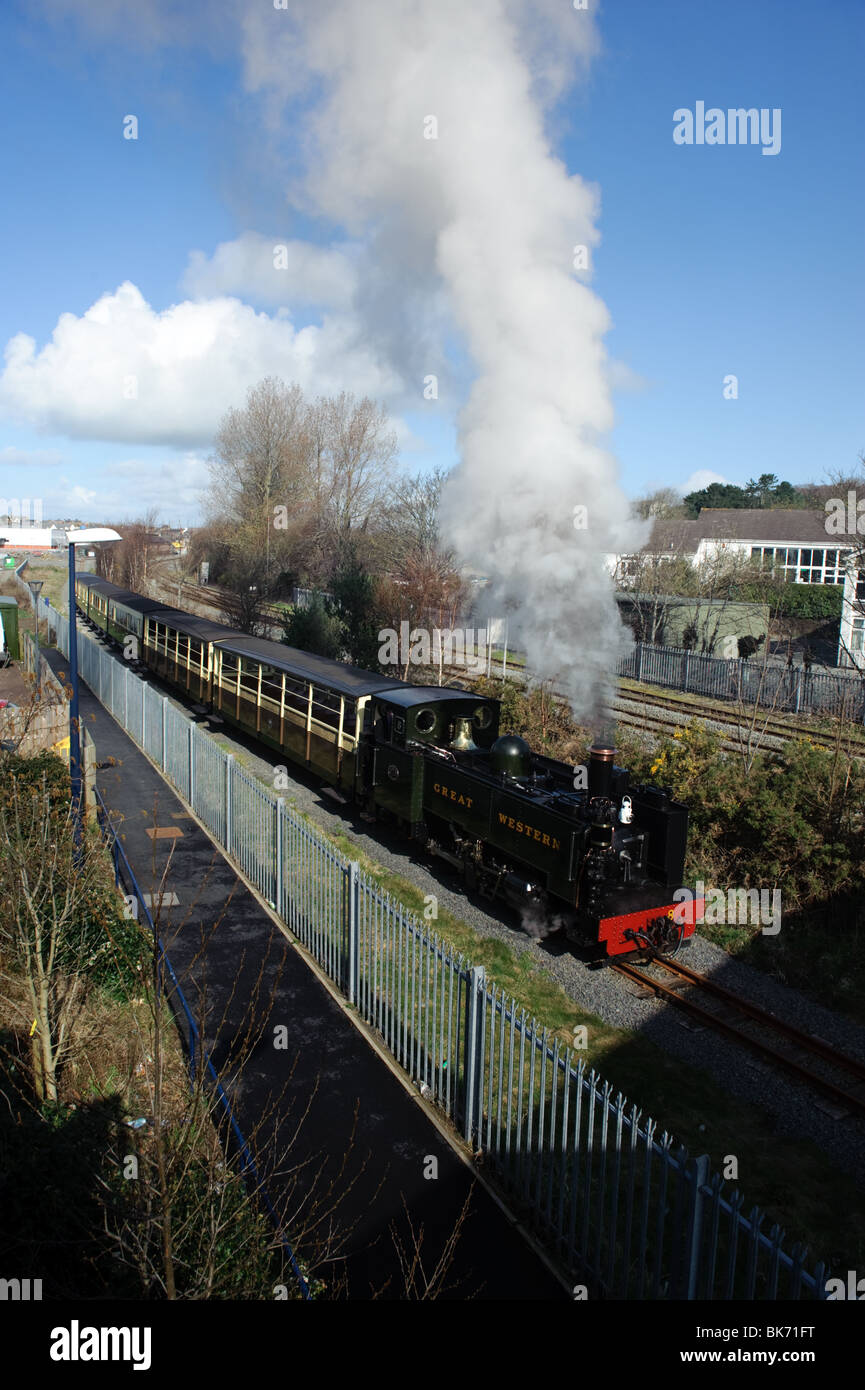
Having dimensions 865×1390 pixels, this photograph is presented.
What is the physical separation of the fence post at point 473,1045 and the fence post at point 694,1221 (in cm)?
211

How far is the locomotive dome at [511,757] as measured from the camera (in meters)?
11.0

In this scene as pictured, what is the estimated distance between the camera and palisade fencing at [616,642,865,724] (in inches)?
864

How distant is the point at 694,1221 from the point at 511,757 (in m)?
6.99

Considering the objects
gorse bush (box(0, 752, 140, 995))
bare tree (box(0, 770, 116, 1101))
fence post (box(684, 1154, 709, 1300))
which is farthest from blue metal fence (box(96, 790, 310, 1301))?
fence post (box(684, 1154, 709, 1300))

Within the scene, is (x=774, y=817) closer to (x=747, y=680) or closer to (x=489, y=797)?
(x=489, y=797)

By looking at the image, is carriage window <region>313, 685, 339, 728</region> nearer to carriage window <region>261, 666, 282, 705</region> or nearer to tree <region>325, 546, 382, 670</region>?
carriage window <region>261, 666, 282, 705</region>

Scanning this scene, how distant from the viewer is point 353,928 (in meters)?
8.18

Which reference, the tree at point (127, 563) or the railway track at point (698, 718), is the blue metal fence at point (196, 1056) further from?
the tree at point (127, 563)

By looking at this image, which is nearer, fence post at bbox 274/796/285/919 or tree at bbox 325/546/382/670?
fence post at bbox 274/796/285/919

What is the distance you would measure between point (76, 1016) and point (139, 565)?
4546cm

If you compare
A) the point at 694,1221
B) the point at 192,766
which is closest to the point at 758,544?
the point at 192,766

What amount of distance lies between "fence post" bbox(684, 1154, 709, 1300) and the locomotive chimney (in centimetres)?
520
